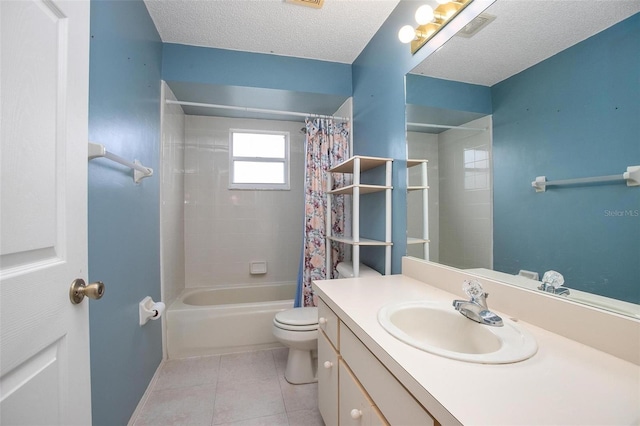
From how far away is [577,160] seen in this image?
748 mm

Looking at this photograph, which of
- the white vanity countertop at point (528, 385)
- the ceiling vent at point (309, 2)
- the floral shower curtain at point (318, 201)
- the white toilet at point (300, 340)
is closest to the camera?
the white vanity countertop at point (528, 385)

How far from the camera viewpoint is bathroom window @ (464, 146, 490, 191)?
1059mm

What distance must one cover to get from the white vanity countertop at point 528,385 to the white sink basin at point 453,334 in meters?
0.02

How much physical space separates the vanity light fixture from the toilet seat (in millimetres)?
1794

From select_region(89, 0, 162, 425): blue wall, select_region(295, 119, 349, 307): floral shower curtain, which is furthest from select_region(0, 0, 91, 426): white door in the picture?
select_region(295, 119, 349, 307): floral shower curtain

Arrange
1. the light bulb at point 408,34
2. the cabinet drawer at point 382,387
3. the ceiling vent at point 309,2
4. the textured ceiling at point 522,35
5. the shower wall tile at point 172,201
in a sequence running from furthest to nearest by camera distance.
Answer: the shower wall tile at point 172,201 → the ceiling vent at point 309,2 → the light bulb at point 408,34 → the textured ceiling at point 522,35 → the cabinet drawer at point 382,387

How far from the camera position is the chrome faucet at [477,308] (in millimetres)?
805

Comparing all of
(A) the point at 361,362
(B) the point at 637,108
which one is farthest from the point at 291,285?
(B) the point at 637,108

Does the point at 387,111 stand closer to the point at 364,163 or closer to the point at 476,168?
the point at 364,163

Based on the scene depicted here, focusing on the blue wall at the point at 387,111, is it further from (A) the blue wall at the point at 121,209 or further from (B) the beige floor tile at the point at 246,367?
(A) the blue wall at the point at 121,209

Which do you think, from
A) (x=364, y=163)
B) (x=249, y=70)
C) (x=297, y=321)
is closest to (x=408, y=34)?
(x=364, y=163)

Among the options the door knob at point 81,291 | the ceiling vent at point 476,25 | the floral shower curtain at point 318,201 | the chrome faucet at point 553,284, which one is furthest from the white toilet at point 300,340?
the ceiling vent at point 476,25

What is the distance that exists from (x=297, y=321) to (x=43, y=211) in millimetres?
1451

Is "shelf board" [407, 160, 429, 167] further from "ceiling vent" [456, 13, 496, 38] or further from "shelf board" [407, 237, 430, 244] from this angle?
"ceiling vent" [456, 13, 496, 38]
